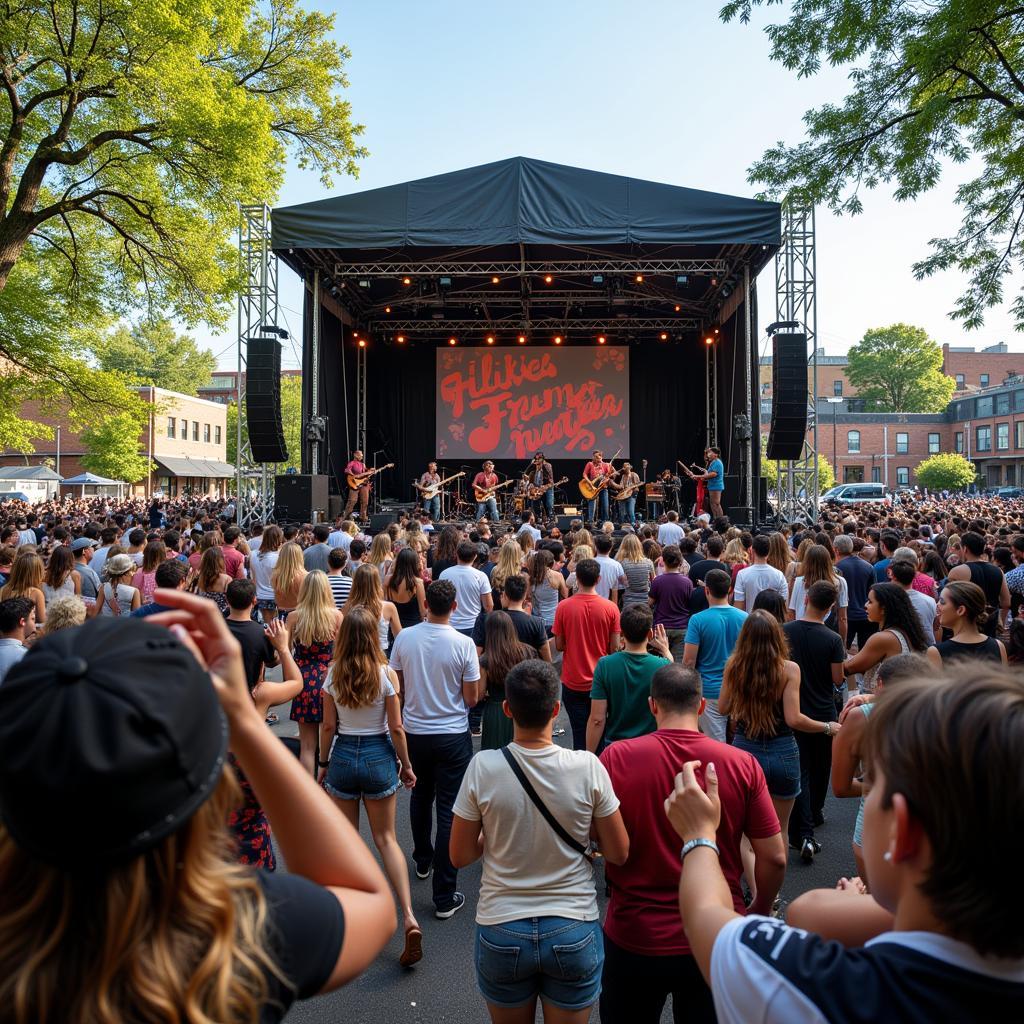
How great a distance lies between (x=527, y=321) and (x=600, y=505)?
5.84m

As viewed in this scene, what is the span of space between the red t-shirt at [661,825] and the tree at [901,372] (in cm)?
6612

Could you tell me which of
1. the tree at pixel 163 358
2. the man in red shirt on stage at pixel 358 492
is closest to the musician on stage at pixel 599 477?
the man in red shirt on stage at pixel 358 492

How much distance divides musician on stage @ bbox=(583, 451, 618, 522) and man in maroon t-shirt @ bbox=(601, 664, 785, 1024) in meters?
15.0

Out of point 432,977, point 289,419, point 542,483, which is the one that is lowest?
point 432,977

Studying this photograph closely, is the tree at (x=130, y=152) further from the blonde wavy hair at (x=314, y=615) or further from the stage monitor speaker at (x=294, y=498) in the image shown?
the blonde wavy hair at (x=314, y=615)

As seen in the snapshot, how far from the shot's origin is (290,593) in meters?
5.87

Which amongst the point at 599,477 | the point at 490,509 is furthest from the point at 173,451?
the point at 599,477

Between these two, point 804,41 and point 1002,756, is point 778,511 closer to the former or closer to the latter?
point 804,41

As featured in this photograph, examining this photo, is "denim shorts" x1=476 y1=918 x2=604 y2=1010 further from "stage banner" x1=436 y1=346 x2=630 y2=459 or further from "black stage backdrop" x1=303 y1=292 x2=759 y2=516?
"black stage backdrop" x1=303 y1=292 x2=759 y2=516

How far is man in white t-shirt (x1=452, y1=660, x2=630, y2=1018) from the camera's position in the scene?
86.7 inches

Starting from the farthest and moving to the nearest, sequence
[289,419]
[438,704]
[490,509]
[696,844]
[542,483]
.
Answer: [289,419] < [542,483] < [490,509] < [438,704] < [696,844]

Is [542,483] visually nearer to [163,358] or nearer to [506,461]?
[506,461]

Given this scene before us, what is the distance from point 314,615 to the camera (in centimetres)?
439

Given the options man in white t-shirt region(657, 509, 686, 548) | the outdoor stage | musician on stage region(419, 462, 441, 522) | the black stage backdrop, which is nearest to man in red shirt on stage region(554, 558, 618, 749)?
man in white t-shirt region(657, 509, 686, 548)
